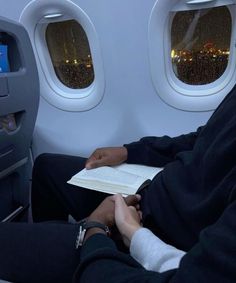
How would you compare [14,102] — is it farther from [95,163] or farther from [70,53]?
[70,53]

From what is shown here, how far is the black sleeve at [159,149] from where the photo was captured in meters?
1.28

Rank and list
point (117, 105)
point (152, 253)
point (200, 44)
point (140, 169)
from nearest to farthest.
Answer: point (152, 253)
point (140, 169)
point (200, 44)
point (117, 105)

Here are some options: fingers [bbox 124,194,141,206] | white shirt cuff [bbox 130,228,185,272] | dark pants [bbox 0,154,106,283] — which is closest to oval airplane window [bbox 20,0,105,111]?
fingers [bbox 124,194,141,206]

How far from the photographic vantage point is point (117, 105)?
1809 mm

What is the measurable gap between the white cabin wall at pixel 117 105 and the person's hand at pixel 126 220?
90 centimetres

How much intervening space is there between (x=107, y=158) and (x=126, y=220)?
49cm

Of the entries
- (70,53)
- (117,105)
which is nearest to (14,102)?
(117,105)

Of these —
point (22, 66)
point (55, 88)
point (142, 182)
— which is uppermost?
point (22, 66)

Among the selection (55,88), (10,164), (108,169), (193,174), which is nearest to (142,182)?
(108,169)

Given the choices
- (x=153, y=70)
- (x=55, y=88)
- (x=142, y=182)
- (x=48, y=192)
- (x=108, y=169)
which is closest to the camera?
(x=142, y=182)

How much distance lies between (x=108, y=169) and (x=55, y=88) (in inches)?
33.7

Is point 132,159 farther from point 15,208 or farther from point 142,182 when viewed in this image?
point 15,208

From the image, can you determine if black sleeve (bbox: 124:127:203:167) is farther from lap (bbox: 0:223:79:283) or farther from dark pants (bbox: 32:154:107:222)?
lap (bbox: 0:223:79:283)

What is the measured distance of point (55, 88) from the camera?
1.96 meters
